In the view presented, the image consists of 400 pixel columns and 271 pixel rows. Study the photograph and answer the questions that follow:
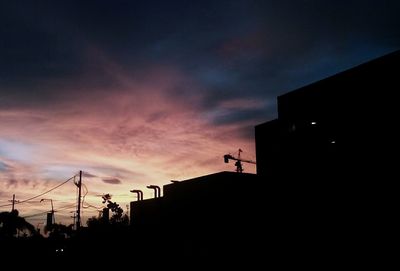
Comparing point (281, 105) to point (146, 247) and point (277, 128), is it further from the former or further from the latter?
point (146, 247)

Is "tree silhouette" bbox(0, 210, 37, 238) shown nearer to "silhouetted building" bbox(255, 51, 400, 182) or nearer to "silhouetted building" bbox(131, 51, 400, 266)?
"silhouetted building" bbox(131, 51, 400, 266)

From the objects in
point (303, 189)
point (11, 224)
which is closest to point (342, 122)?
point (303, 189)

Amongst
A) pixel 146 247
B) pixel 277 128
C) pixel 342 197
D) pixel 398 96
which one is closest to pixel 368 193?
pixel 342 197

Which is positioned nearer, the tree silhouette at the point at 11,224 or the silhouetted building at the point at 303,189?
the silhouetted building at the point at 303,189

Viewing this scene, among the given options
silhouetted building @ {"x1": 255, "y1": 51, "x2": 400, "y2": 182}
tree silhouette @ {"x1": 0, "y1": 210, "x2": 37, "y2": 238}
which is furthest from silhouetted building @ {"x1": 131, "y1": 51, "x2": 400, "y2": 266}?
tree silhouette @ {"x1": 0, "y1": 210, "x2": 37, "y2": 238}

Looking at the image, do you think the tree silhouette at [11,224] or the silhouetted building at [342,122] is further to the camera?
the tree silhouette at [11,224]

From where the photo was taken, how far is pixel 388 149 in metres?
23.2

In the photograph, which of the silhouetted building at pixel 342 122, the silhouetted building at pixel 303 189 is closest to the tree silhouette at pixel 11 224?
the silhouetted building at pixel 303 189

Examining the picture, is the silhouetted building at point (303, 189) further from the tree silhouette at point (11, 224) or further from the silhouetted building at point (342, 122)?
the tree silhouette at point (11, 224)

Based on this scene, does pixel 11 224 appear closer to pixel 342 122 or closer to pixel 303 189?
pixel 303 189

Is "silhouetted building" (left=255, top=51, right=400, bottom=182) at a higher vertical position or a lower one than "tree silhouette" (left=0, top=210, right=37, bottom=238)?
higher

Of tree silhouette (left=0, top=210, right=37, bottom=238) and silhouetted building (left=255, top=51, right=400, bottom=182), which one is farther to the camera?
tree silhouette (left=0, top=210, right=37, bottom=238)

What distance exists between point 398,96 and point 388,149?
3.24 m

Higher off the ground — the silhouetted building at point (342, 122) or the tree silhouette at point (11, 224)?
the silhouetted building at point (342, 122)
